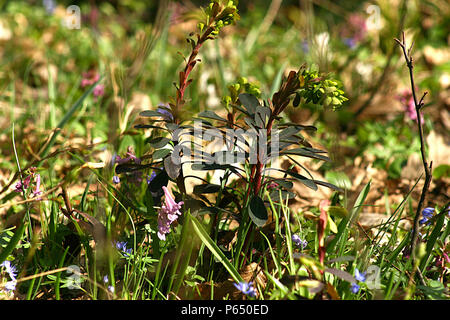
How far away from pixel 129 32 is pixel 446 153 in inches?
128

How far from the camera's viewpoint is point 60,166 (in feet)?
7.45

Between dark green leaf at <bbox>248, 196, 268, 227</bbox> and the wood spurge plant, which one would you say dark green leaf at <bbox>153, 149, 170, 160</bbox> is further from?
dark green leaf at <bbox>248, 196, 268, 227</bbox>

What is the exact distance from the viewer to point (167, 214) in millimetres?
1348

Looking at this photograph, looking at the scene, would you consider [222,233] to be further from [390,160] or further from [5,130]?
[5,130]

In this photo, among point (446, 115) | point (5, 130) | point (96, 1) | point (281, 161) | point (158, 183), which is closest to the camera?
point (158, 183)

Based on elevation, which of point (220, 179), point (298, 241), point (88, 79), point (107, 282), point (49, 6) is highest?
Result: point (49, 6)

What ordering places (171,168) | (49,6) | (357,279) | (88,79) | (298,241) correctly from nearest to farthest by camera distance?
1. (357,279)
2. (171,168)
3. (298,241)
4. (88,79)
5. (49,6)

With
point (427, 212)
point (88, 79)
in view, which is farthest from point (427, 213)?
point (88, 79)

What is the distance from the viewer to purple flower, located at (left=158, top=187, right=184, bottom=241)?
Answer: 4.36 ft

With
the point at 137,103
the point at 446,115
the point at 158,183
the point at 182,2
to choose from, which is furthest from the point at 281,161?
the point at 182,2

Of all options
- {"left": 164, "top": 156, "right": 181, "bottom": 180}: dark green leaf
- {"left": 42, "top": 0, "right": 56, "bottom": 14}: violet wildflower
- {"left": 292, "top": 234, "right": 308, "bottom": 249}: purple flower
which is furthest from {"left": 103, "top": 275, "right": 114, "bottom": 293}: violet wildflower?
{"left": 42, "top": 0, "right": 56, "bottom": 14}: violet wildflower

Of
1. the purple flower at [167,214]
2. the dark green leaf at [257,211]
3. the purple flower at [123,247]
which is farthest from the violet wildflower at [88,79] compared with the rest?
the dark green leaf at [257,211]

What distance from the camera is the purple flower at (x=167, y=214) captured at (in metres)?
1.33

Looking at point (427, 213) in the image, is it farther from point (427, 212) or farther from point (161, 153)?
point (161, 153)
